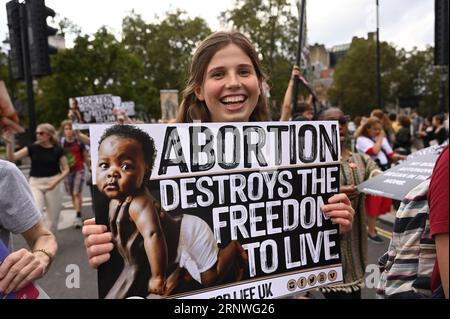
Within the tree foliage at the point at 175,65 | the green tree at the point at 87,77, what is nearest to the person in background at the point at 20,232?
the tree foliage at the point at 175,65

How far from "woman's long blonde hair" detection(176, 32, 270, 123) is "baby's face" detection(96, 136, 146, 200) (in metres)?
0.58

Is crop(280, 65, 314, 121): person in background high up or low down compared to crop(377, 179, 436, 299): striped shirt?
up

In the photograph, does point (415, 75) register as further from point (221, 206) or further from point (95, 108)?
point (221, 206)

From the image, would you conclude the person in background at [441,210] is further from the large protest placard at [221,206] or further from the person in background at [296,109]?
the person in background at [296,109]

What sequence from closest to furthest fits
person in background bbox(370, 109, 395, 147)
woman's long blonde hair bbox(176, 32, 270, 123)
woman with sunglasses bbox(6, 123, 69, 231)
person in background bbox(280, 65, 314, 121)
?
woman's long blonde hair bbox(176, 32, 270, 123)
person in background bbox(280, 65, 314, 121)
woman with sunglasses bbox(6, 123, 69, 231)
person in background bbox(370, 109, 395, 147)

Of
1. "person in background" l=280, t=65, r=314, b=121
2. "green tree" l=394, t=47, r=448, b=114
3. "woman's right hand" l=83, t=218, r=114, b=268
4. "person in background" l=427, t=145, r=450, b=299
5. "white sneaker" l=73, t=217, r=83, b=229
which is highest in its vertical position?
"green tree" l=394, t=47, r=448, b=114

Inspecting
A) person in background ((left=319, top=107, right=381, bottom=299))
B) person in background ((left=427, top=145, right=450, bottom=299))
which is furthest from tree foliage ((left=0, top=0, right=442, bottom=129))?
person in background ((left=427, top=145, right=450, bottom=299))

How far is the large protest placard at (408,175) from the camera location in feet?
6.30

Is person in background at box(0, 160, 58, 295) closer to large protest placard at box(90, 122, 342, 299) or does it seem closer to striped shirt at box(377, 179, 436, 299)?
large protest placard at box(90, 122, 342, 299)

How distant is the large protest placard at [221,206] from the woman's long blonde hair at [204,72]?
1.33ft

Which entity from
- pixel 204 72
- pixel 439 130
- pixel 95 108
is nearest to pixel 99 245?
pixel 204 72

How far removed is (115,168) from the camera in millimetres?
1395

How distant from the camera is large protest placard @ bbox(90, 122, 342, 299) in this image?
4.58ft
